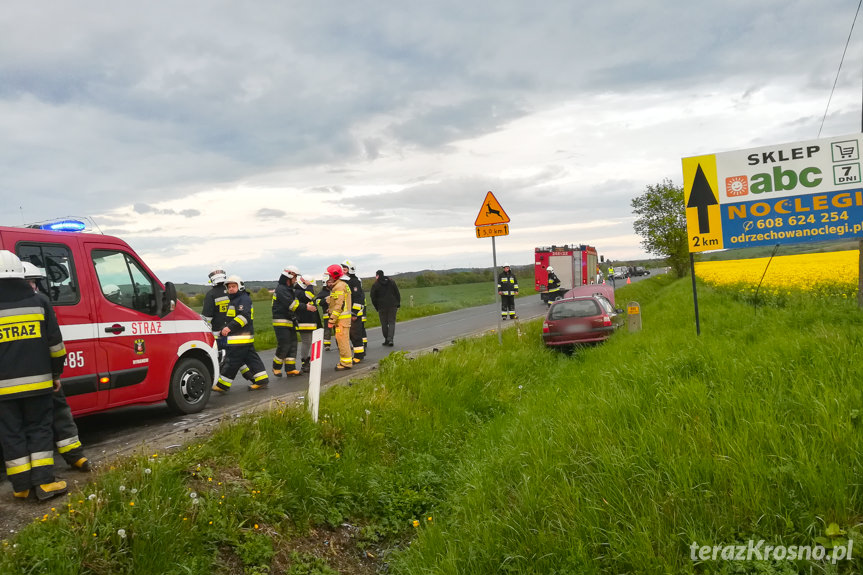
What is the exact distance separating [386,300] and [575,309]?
214 inches

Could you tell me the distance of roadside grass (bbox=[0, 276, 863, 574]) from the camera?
3.18 m

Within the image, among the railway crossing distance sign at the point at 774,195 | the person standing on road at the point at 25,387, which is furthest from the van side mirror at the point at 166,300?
the railway crossing distance sign at the point at 774,195

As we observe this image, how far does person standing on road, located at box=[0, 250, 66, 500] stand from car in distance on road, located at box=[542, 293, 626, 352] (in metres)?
9.64

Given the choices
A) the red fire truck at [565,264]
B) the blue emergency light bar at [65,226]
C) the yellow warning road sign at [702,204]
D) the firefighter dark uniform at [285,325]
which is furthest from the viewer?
the red fire truck at [565,264]

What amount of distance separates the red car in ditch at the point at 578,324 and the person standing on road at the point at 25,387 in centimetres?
969

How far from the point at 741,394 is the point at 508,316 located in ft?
58.9

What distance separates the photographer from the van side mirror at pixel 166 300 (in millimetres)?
6867

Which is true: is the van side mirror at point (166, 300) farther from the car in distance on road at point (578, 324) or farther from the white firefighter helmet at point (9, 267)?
the car in distance on road at point (578, 324)

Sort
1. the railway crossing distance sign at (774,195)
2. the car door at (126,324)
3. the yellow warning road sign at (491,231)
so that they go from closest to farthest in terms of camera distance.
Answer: the car door at (126,324)
the railway crossing distance sign at (774,195)
the yellow warning road sign at (491,231)

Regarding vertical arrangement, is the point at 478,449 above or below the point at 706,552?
below

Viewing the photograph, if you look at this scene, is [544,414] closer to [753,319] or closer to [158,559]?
[158,559]

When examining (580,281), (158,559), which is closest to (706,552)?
(158,559)

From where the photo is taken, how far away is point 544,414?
20.1ft

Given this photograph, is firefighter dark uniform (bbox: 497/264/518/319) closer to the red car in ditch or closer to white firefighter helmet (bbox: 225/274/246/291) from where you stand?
the red car in ditch
